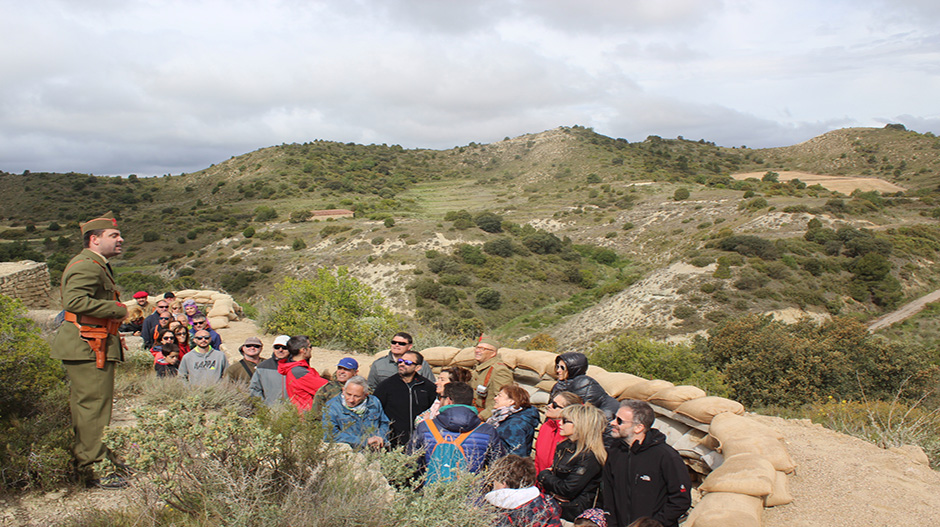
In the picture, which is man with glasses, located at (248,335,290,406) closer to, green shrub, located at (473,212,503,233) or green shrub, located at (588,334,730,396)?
green shrub, located at (588,334,730,396)

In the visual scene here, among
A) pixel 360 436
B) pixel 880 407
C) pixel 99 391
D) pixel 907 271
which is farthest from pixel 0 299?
pixel 907 271

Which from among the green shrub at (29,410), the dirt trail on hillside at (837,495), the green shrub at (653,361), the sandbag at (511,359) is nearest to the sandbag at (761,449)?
the dirt trail on hillside at (837,495)

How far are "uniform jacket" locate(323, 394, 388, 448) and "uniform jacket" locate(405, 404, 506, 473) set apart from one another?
56cm

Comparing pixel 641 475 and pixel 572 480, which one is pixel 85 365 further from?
pixel 641 475

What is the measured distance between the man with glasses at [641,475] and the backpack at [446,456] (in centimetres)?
102

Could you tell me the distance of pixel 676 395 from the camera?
5.27 m

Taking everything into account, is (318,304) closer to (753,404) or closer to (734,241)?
(753,404)

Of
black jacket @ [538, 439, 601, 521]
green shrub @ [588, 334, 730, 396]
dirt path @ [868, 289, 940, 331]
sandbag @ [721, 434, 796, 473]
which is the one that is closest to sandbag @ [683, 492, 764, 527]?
sandbag @ [721, 434, 796, 473]

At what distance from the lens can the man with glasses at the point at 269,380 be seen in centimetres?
498

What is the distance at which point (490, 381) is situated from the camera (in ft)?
17.8

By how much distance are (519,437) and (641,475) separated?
36.7 inches

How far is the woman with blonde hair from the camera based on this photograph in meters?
3.45

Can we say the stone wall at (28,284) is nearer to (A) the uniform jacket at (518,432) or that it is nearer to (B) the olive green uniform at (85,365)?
(B) the olive green uniform at (85,365)

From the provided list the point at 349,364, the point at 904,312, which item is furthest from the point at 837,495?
the point at 904,312
